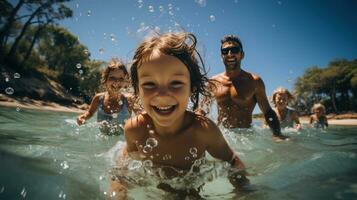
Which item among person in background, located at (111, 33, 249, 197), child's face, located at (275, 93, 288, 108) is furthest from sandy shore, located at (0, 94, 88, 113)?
person in background, located at (111, 33, 249, 197)

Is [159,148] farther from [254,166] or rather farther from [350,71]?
[350,71]

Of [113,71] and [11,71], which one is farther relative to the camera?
[11,71]

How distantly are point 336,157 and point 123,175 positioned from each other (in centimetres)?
287

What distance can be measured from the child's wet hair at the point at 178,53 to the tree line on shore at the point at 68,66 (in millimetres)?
27210

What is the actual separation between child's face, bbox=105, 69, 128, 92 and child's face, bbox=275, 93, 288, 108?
5370 millimetres

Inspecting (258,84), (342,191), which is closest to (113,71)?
(258,84)

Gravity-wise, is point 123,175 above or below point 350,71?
below

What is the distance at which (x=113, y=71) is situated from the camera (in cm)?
642

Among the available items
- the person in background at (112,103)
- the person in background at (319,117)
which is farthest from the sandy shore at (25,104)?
the person in background at (319,117)

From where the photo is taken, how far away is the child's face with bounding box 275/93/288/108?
983cm

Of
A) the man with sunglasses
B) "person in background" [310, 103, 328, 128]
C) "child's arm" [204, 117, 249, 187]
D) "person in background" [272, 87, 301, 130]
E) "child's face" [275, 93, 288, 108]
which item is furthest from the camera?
"person in background" [310, 103, 328, 128]

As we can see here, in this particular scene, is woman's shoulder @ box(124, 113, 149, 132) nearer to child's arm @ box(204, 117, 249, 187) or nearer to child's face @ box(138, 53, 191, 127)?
child's face @ box(138, 53, 191, 127)

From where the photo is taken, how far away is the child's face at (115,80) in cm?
642

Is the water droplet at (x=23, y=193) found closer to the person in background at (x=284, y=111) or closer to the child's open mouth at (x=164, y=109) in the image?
the child's open mouth at (x=164, y=109)
